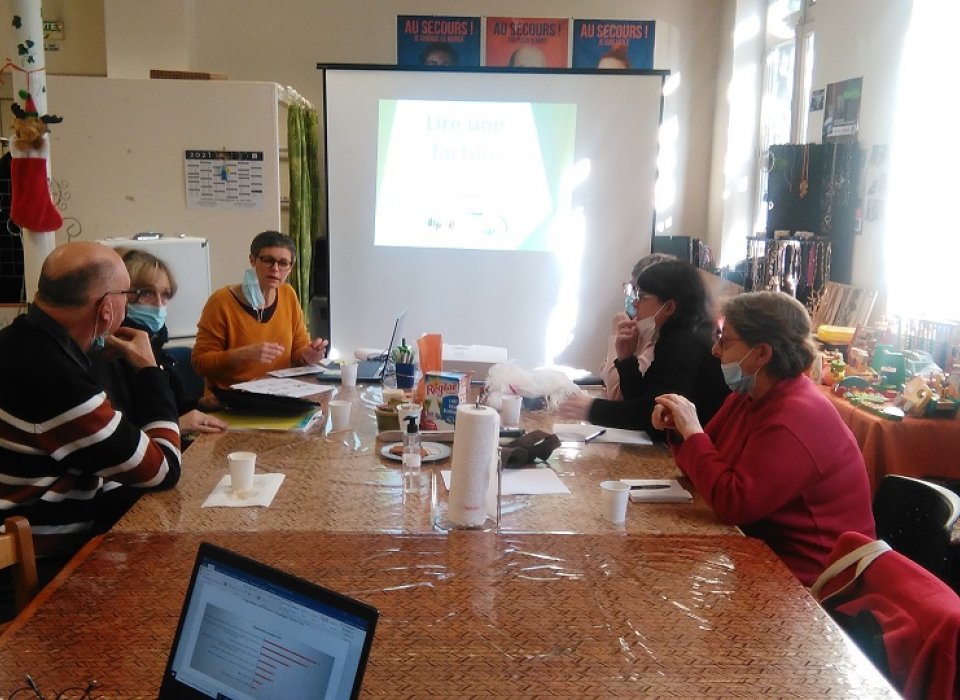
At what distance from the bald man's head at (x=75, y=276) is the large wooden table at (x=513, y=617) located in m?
0.60

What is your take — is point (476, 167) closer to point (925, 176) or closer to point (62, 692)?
point (925, 176)

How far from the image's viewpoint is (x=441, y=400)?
242 centimetres

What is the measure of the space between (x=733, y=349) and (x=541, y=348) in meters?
3.35

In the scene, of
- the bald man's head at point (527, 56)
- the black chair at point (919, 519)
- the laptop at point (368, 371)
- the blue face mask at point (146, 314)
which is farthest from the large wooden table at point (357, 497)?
the bald man's head at point (527, 56)

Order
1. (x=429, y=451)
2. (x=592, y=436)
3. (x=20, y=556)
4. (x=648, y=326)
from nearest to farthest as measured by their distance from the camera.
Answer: (x=20, y=556)
(x=429, y=451)
(x=592, y=436)
(x=648, y=326)

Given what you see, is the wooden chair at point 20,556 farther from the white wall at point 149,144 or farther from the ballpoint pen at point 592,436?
the white wall at point 149,144

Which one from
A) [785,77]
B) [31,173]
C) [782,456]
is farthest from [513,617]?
[785,77]

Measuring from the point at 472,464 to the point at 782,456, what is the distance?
0.70 metres

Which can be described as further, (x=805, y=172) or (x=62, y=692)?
(x=805, y=172)

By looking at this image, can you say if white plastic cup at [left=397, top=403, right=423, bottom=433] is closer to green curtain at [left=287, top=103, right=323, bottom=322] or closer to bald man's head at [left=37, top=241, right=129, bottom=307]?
bald man's head at [left=37, top=241, right=129, bottom=307]

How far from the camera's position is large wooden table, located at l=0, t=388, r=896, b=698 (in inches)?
46.3

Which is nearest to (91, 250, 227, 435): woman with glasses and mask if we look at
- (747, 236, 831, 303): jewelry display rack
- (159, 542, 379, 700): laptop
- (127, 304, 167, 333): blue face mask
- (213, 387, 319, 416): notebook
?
(127, 304, 167, 333): blue face mask

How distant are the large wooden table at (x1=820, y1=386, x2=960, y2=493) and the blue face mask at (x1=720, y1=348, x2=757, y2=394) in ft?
3.86

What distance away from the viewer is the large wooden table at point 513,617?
1166 mm
